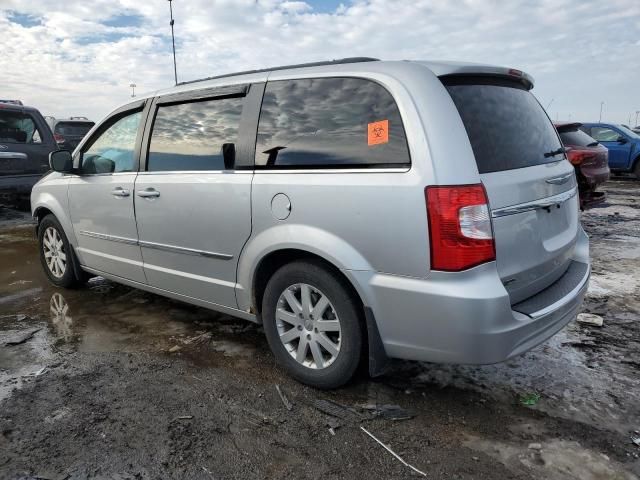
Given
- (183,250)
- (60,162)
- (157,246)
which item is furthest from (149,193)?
(60,162)

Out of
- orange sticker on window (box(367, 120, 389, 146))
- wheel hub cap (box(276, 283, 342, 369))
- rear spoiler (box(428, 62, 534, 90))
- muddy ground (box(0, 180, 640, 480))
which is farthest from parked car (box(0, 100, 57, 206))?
rear spoiler (box(428, 62, 534, 90))

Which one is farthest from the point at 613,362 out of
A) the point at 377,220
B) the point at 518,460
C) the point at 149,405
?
the point at 149,405

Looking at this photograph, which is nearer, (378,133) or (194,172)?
(378,133)

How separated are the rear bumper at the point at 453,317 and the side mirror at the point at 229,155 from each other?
1.15 metres

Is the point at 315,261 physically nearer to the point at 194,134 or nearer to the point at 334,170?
the point at 334,170

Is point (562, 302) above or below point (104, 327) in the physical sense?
above

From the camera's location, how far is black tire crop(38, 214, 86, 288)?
4930 mm

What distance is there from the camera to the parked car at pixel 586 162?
8.21 meters

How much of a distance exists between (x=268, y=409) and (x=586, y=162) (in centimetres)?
736

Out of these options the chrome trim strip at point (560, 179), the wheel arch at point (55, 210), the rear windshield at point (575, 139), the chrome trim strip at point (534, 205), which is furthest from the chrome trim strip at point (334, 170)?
the rear windshield at point (575, 139)

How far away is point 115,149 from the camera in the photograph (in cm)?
434

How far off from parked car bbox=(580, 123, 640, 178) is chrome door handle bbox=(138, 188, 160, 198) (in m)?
13.4

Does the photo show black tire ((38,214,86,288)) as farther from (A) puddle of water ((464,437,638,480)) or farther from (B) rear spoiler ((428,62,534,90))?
(A) puddle of water ((464,437,638,480))

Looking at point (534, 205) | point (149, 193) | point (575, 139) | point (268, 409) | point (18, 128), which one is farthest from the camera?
point (18, 128)
